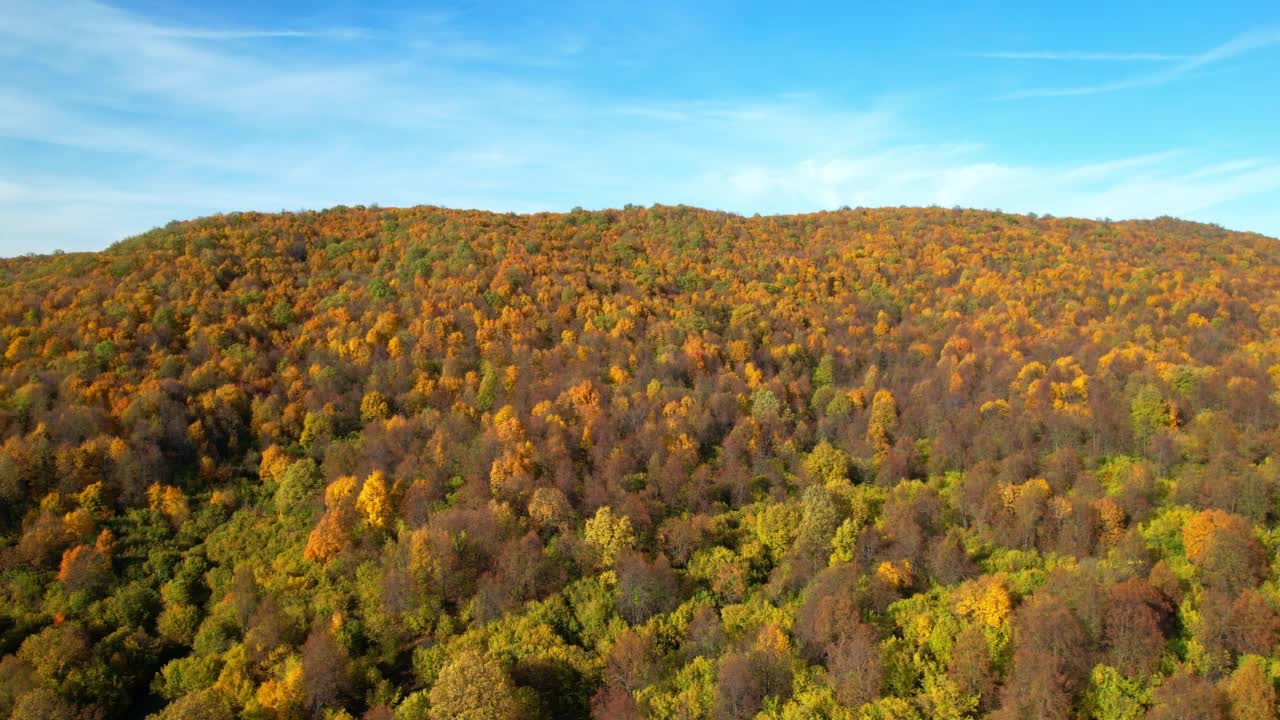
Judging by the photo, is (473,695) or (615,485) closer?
(473,695)

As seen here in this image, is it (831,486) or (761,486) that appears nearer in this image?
(831,486)

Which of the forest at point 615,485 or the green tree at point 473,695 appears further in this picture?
the forest at point 615,485

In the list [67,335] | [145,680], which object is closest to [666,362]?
[145,680]

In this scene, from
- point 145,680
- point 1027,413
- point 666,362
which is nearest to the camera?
point 145,680

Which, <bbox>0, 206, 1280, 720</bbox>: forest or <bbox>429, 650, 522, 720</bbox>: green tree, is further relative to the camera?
<bbox>0, 206, 1280, 720</bbox>: forest

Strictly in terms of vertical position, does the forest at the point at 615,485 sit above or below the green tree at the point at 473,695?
above

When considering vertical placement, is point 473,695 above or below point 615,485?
below

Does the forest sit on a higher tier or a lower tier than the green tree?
higher

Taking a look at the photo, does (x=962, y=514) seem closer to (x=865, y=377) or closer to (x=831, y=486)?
(x=831, y=486)
